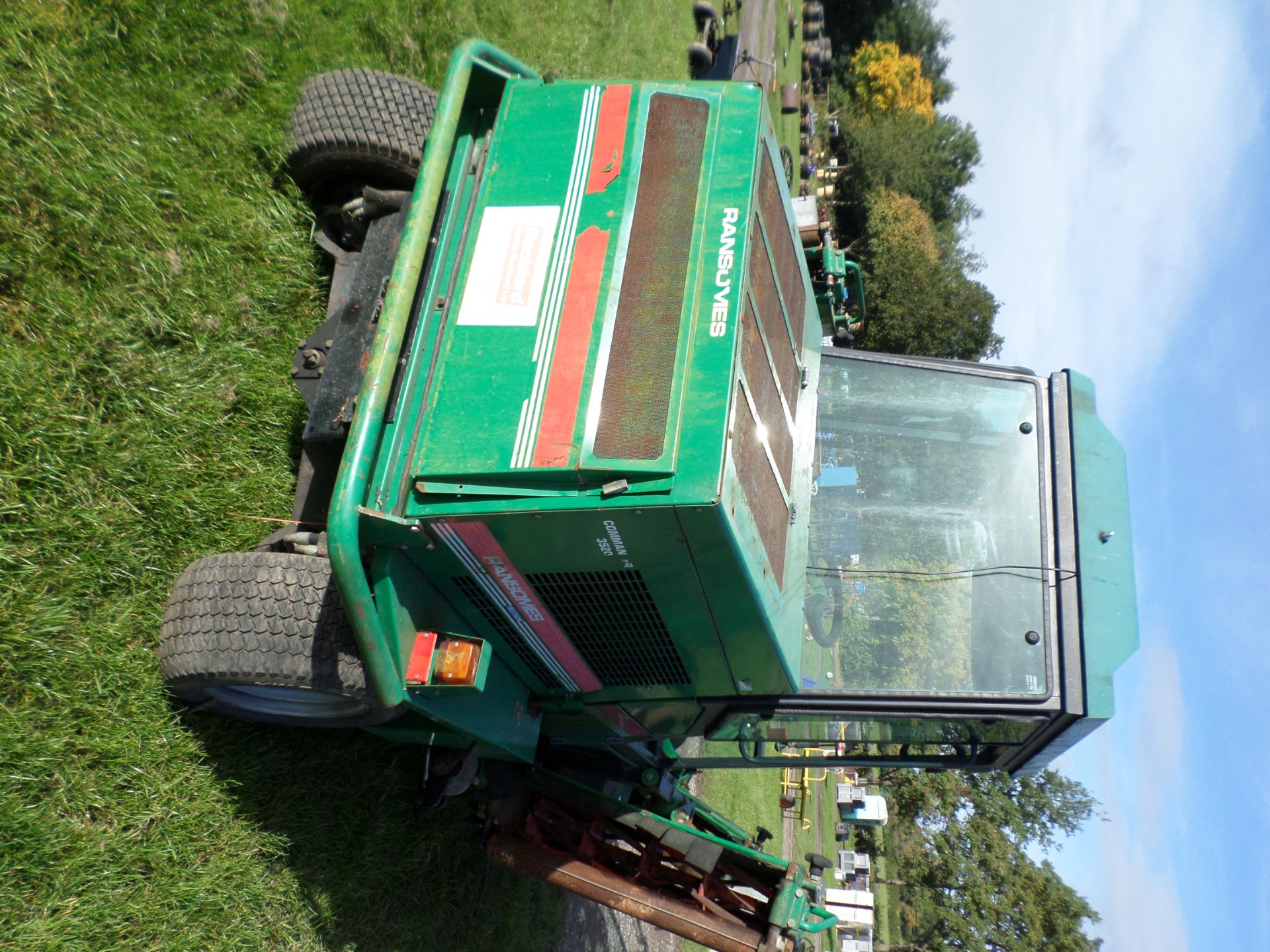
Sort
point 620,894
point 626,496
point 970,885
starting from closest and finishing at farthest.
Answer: point 626,496 → point 620,894 → point 970,885

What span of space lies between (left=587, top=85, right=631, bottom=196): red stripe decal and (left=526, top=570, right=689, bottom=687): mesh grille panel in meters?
1.30

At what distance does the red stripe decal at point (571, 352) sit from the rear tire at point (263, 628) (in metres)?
0.91

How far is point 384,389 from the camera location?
2.68m

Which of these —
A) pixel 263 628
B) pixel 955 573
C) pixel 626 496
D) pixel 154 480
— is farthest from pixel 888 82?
pixel 263 628

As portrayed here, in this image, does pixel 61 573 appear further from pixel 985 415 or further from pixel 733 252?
pixel 985 415

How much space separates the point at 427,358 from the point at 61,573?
148cm

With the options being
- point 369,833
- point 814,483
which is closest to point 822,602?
point 814,483

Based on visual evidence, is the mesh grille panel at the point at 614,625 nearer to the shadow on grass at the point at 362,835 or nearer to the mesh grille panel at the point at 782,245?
the mesh grille panel at the point at 782,245

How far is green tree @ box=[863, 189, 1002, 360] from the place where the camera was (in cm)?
1856

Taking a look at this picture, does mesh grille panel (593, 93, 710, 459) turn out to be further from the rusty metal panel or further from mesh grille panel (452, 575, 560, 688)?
the rusty metal panel

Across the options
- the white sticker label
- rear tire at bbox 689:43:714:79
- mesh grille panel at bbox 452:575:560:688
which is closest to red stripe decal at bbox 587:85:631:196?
the white sticker label

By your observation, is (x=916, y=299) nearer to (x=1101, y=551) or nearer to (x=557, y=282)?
(x=1101, y=551)

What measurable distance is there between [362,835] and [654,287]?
9.47 ft

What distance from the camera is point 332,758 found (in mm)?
3924
